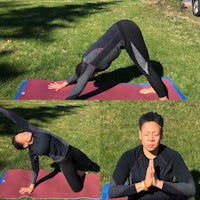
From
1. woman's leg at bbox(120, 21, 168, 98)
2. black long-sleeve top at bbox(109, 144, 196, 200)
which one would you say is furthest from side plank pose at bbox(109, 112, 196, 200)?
woman's leg at bbox(120, 21, 168, 98)

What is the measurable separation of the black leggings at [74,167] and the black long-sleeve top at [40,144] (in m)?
0.06

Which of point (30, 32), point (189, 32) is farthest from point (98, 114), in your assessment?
point (189, 32)

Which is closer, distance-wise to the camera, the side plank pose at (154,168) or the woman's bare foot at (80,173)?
the side plank pose at (154,168)

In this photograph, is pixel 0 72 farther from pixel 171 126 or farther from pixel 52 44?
pixel 171 126

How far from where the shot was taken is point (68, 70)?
718cm

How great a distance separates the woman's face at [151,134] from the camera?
9.71 feet

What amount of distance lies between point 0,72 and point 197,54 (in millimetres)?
4165

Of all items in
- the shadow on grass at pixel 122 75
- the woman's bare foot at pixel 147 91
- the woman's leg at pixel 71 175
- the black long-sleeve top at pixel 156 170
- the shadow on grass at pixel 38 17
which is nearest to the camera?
the black long-sleeve top at pixel 156 170

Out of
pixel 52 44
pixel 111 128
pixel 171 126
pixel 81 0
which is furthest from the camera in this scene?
pixel 81 0

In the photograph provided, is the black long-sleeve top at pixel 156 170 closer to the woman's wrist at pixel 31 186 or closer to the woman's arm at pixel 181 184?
the woman's arm at pixel 181 184

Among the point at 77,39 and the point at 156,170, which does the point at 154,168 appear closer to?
the point at 156,170

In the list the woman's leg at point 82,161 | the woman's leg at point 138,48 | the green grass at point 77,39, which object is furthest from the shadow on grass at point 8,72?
the woman's leg at point 82,161

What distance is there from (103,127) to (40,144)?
55.8 inches

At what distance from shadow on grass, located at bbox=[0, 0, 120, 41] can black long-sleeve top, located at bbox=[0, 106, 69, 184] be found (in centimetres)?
469
